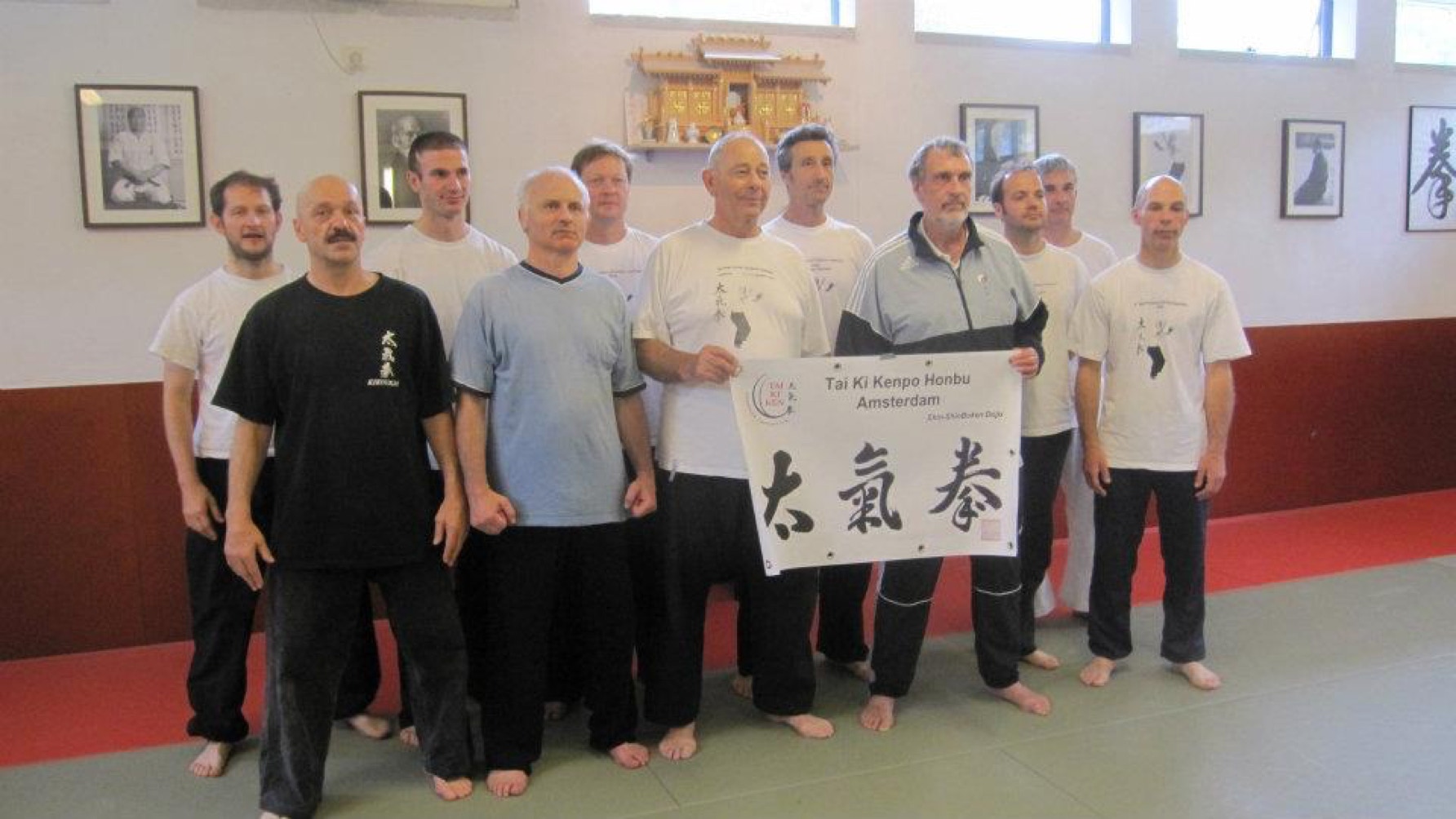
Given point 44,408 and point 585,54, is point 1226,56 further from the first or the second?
point 44,408

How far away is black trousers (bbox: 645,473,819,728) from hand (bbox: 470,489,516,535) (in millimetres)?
460

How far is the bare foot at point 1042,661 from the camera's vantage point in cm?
356

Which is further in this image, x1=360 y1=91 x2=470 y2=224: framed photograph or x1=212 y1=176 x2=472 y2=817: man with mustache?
x1=360 y1=91 x2=470 y2=224: framed photograph

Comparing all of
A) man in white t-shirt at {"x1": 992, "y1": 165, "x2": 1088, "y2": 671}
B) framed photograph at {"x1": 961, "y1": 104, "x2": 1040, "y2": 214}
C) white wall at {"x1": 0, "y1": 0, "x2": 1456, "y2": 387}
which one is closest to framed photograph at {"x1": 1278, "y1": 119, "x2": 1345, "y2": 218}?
white wall at {"x1": 0, "y1": 0, "x2": 1456, "y2": 387}

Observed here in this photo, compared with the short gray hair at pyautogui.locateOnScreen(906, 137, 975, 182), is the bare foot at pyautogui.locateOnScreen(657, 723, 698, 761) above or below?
below

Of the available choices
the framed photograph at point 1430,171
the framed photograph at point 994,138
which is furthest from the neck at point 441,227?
the framed photograph at point 1430,171

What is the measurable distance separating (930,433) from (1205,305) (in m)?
1.01

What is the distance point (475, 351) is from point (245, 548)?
695 mm

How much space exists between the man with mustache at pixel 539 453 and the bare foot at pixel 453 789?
0.06 metres

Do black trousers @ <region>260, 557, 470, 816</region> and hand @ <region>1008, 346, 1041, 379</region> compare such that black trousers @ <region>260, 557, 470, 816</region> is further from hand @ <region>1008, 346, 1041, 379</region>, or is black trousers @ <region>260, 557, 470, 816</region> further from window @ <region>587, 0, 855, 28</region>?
window @ <region>587, 0, 855, 28</region>

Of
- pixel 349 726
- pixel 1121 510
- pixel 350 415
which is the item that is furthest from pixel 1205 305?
pixel 349 726

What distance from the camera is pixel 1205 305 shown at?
10.9ft

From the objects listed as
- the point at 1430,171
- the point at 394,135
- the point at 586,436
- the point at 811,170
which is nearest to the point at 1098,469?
the point at 811,170

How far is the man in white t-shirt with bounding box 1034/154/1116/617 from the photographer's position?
385cm
